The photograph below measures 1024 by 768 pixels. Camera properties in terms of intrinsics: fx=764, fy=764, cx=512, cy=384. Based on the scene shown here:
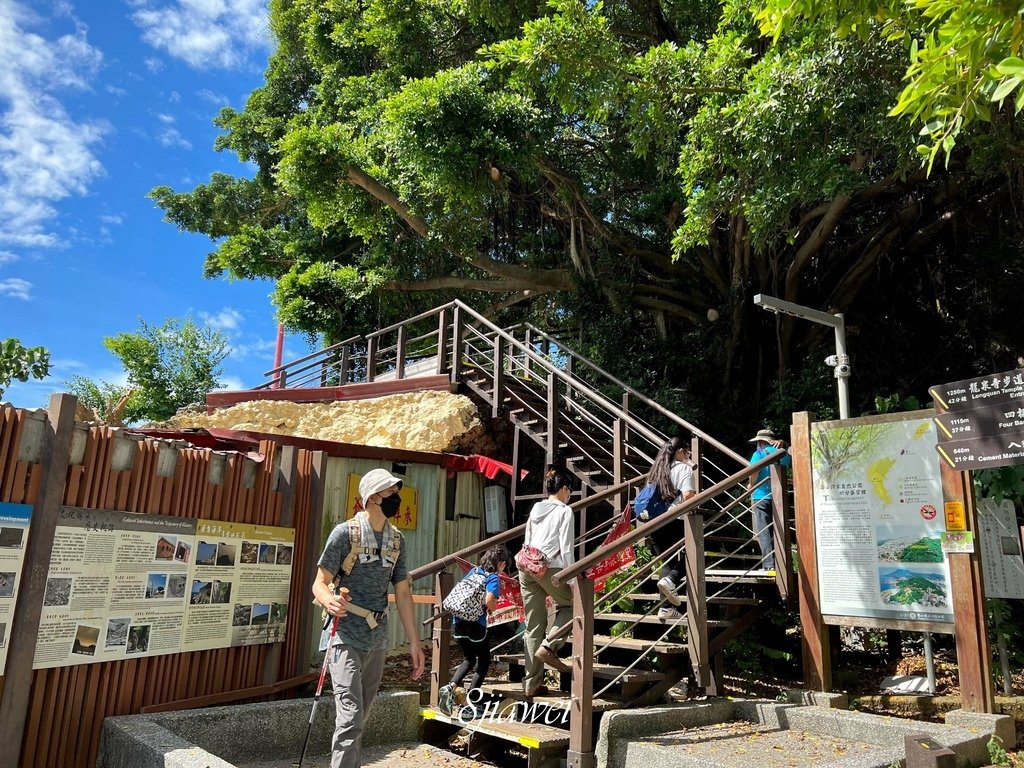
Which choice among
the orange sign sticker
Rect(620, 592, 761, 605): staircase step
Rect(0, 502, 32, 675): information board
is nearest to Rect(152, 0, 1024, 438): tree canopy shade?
the orange sign sticker

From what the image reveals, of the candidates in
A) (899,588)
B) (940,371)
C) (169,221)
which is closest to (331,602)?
(899,588)

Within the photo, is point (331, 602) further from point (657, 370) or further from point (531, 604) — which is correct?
point (657, 370)

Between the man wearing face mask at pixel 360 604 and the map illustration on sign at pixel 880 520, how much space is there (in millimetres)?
3955

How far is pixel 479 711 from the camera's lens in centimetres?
611

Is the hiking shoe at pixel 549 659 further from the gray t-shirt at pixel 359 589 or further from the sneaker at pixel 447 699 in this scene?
the gray t-shirt at pixel 359 589

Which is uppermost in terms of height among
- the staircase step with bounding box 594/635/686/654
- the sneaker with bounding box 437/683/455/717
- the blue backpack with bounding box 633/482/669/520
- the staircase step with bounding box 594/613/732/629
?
the blue backpack with bounding box 633/482/669/520

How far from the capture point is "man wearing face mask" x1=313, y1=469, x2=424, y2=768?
4.07 meters

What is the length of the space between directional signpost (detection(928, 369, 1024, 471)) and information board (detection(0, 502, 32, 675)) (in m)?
6.35

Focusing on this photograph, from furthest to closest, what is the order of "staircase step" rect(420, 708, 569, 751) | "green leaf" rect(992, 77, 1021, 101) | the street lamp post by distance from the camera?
1. the street lamp post
2. "staircase step" rect(420, 708, 569, 751)
3. "green leaf" rect(992, 77, 1021, 101)

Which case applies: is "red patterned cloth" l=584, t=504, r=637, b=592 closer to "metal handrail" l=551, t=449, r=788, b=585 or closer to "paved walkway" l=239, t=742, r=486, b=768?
"metal handrail" l=551, t=449, r=788, b=585

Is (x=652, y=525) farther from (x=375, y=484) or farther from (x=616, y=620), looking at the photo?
(x=375, y=484)

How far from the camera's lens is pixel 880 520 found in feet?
20.7

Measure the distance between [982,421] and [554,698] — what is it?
12.6 ft

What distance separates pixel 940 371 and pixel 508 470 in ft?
27.5
